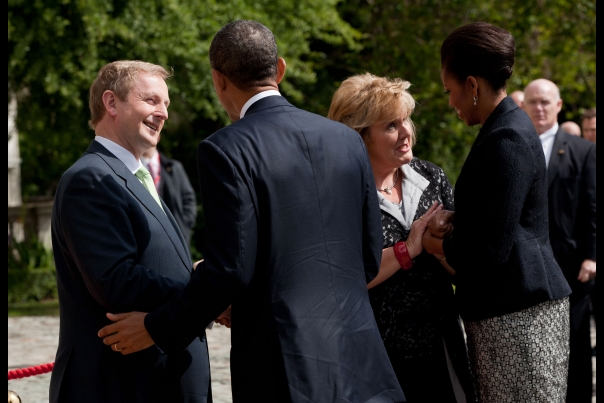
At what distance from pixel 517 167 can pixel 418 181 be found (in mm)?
767

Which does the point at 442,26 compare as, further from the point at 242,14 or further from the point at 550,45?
the point at 242,14

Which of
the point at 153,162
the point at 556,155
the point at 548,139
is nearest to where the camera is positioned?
Result: the point at 556,155

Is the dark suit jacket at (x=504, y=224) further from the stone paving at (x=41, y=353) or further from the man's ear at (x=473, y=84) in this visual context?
the stone paving at (x=41, y=353)

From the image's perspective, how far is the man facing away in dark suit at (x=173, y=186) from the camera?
360 inches

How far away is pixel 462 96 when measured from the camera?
346 centimetres

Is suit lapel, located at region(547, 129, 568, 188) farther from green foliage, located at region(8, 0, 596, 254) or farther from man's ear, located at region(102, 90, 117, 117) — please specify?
green foliage, located at region(8, 0, 596, 254)

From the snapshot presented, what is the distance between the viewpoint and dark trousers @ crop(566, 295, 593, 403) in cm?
589

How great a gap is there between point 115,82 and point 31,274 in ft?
36.5

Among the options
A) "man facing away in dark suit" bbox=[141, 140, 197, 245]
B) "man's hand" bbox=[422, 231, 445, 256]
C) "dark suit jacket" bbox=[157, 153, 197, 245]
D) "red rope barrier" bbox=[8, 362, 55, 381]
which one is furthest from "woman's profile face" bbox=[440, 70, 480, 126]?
"dark suit jacket" bbox=[157, 153, 197, 245]

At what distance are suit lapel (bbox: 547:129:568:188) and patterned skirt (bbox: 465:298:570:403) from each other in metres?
3.03

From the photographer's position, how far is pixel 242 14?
1297 cm

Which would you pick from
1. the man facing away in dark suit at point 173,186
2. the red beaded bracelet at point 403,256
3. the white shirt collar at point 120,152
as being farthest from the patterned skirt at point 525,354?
the man facing away in dark suit at point 173,186

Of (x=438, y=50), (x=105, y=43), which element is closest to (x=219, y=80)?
(x=105, y=43)

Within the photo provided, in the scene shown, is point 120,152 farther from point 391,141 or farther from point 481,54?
point 481,54
